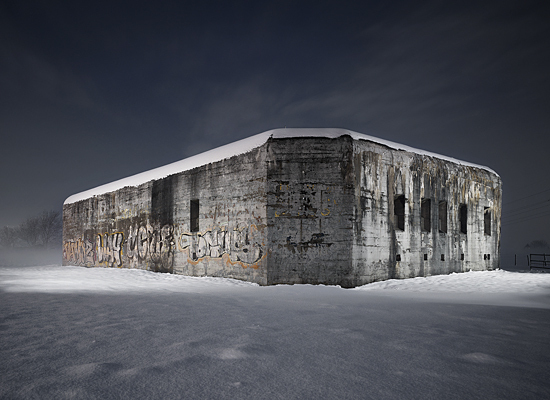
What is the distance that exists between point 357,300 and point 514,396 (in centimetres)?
402

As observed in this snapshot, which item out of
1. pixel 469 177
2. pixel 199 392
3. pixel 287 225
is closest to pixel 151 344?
pixel 199 392

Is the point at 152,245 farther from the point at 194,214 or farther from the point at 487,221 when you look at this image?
the point at 487,221

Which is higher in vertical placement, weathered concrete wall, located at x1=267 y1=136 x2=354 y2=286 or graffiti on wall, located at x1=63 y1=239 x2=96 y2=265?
weathered concrete wall, located at x1=267 y1=136 x2=354 y2=286

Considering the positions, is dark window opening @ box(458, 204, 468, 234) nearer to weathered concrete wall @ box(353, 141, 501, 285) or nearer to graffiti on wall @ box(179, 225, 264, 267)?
weathered concrete wall @ box(353, 141, 501, 285)

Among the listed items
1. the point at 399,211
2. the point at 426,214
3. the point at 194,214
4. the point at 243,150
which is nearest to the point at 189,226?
the point at 194,214

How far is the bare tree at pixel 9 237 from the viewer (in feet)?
147

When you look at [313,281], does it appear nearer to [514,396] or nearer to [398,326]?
[398,326]

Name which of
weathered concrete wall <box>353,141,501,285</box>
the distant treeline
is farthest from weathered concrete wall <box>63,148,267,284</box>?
the distant treeline

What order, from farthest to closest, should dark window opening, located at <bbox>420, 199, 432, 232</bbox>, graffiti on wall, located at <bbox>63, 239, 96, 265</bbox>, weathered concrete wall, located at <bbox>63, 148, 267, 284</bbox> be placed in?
graffiti on wall, located at <bbox>63, 239, 96, 265</bbox>, dark window opening, located at <bbox>420, 199, 432, 232</bbox>, weathered concrete wall, located at <bbox>63, 148, 267, 284</bbox>

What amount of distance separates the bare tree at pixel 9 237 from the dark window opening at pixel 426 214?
50.7 meters

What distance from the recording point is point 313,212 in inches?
339

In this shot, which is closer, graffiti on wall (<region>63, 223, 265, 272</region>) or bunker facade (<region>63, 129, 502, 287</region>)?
bunker facade (<region>63, 129, 502, 287</region>)

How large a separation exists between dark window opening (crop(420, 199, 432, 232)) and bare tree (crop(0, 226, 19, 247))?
166ft

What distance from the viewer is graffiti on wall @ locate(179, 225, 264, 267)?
29.3 feet
